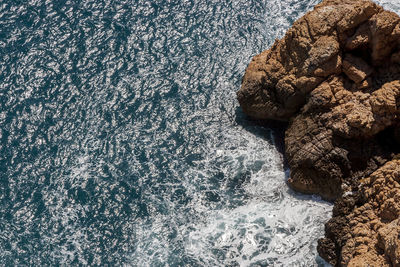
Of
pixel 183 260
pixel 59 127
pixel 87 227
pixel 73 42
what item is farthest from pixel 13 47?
pixel 183 260

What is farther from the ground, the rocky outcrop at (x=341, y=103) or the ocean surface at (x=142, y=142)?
the rocky outcrop at (x=341, y=103)

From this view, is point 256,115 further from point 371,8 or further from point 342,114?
point 371,8

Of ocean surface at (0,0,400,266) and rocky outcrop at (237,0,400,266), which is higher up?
rocky outcrop at (237,0,400,266)

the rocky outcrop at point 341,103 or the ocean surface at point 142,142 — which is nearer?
the rocky outcrop at point 341,103

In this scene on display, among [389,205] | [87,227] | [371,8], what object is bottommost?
[87,227]

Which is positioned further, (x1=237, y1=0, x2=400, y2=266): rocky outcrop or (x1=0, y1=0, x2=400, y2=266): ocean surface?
(x1=0, y1=0, x2=400, y2=266): ocean surface
